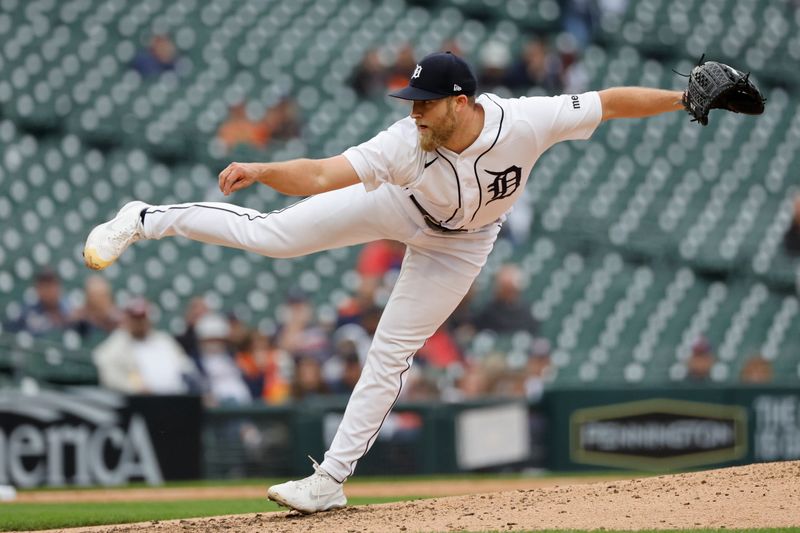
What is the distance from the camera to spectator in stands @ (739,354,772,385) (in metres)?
10.3

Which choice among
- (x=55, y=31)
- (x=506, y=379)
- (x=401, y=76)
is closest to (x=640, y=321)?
(x=506, y=379)

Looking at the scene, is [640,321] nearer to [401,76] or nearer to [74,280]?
[401,76]

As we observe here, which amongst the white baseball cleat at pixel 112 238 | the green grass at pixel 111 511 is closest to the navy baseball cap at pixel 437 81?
the white baseball cleat at pixel 112 238

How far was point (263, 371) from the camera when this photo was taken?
372 inches

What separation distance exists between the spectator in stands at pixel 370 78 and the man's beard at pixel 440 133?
26.1 ft

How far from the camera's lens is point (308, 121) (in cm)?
1213

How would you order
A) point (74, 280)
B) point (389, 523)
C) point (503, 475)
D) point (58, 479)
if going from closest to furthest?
point (389, 523) < point (58, 479) < point (503, 475) < point (74, 280)

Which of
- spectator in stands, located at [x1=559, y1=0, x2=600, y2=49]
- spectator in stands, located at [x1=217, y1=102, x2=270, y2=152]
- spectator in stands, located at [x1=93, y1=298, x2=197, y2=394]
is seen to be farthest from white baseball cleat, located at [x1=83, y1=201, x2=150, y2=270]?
spectator in stands, located at [x1=559, y1=0, x2=600, y2=49]

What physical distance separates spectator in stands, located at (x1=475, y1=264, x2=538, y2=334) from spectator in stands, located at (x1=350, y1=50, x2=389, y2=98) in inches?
116

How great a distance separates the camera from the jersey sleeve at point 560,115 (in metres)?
4.76

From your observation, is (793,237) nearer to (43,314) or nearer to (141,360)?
(141,360)

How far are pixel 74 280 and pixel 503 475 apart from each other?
3727 mm

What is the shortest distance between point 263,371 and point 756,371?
3971 mm

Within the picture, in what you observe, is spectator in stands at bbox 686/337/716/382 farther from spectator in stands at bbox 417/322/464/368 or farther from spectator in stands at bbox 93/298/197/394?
spectator in stands at bbox 93/298/197/394
